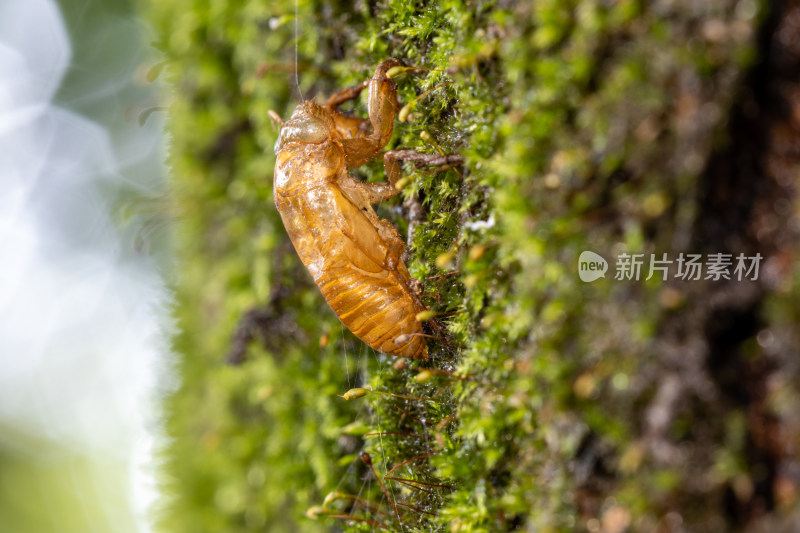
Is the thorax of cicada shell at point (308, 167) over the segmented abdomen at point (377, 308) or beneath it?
over

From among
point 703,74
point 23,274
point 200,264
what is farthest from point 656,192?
point 23,274

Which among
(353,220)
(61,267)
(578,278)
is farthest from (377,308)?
(61,267)

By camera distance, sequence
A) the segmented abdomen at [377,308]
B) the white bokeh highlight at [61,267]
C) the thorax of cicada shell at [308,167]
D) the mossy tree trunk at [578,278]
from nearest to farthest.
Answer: the mossy tree trunk at [578,278] < the segmented abdomen at [377,308] < the thorax of cicada shell at [308,167] < the white bokeh highlight at [61,267]

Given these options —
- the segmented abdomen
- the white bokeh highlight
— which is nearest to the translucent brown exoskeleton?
A: the segmented abdomen

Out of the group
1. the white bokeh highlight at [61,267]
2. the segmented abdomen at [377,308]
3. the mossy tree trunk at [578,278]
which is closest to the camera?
the mossy tree trunk at [578,278]

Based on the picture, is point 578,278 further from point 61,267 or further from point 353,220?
point 61,267

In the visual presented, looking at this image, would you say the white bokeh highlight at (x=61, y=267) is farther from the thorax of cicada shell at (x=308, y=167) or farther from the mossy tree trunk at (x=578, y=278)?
the mossy tree trunk at (x=578, y=278)

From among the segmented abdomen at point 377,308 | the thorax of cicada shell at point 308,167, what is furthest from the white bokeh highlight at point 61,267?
the segmented abdomen at point 377,308

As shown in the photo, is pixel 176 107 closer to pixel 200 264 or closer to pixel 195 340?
pixel 200 264
